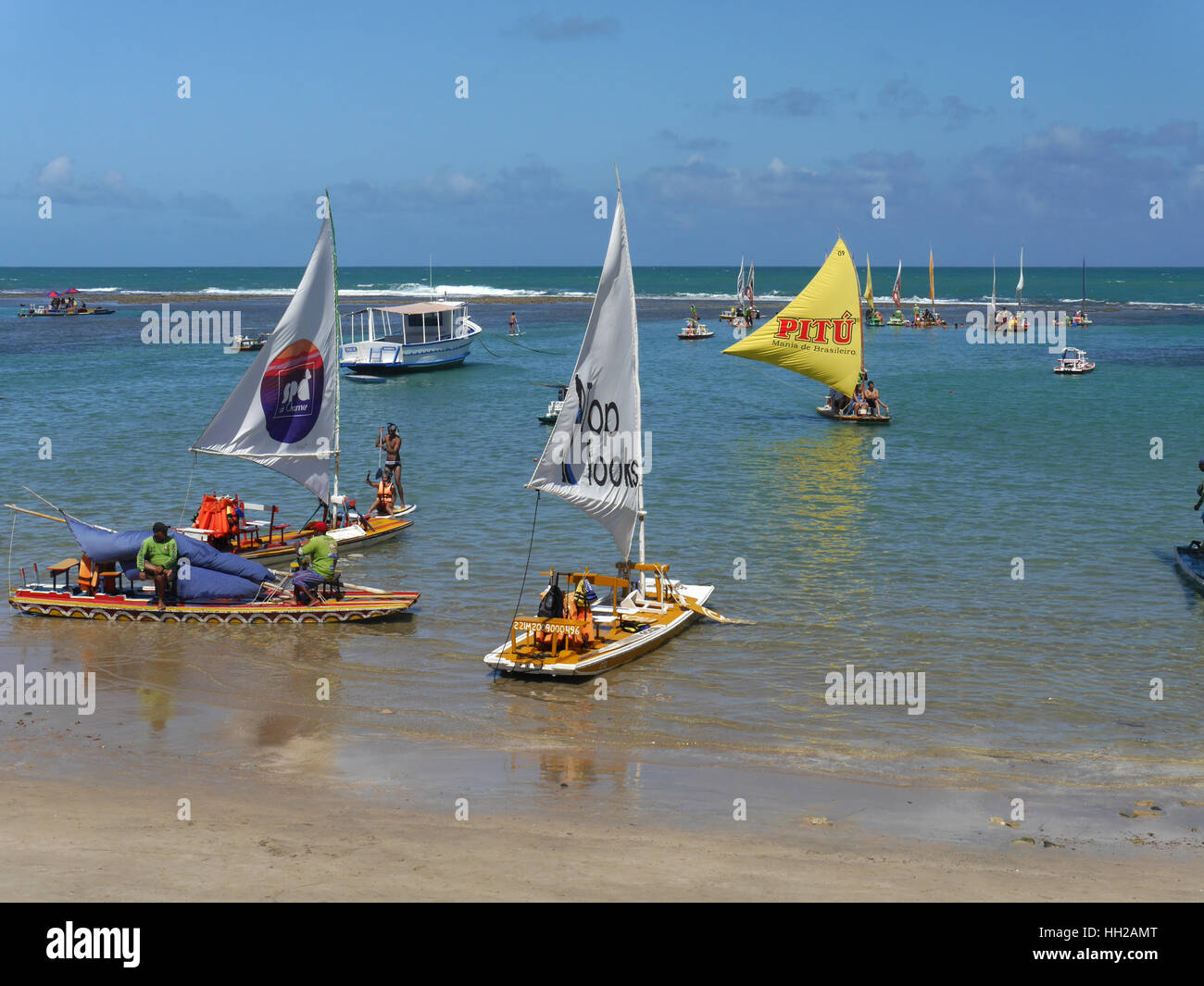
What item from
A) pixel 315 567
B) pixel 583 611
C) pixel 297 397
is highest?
pixel 297 397

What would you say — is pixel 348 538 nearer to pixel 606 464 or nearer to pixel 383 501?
pixel 383 501

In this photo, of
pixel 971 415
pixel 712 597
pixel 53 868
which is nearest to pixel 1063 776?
pixel 712 597

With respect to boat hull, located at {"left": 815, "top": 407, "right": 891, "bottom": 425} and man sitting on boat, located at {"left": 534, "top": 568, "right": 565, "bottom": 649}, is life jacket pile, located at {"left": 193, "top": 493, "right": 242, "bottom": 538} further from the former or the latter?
boat hull, located at {"left": 815, "top": 407, "right": 891, "bottom": 425}

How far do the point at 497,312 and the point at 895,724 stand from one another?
117 metres

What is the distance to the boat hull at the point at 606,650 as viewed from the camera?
17.9 m

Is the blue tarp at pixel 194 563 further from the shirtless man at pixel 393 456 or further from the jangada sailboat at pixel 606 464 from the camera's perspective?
the shirtless man at pixel 393 456

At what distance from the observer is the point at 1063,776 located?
1498 centimetres

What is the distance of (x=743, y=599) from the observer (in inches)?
915

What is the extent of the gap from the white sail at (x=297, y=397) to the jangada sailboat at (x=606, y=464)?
25.7ft

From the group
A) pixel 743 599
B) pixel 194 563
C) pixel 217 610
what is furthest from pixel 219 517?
pixel 743 599

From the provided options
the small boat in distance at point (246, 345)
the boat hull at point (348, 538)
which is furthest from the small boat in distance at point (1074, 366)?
the small boat in distance at point (246, 345)

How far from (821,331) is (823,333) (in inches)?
5.5

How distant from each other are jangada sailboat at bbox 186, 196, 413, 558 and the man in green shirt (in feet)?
10.7

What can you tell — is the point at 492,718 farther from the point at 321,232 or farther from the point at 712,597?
the point at 321,232
